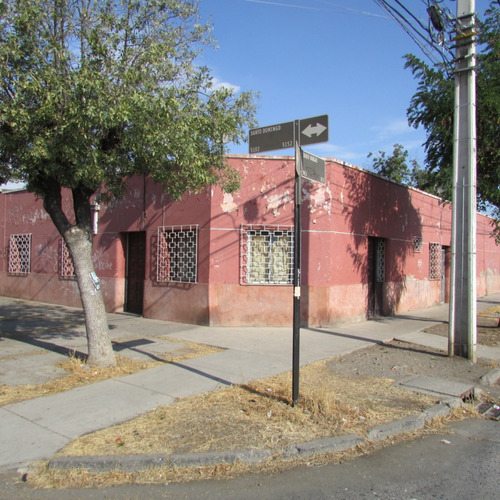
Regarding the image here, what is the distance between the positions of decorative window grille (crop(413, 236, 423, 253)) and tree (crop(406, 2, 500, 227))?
3948 mm

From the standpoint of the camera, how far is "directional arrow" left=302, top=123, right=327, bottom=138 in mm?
5032

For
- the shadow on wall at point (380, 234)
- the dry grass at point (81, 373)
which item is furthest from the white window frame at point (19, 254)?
the shadow on wall at point (380, 234)

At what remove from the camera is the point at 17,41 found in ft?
20.6

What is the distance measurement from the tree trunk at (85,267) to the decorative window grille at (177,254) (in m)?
4.39

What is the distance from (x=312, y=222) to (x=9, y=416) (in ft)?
25.5

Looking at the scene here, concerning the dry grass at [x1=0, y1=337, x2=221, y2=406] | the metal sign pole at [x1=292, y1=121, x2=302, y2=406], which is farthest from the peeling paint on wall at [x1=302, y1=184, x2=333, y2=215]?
the metal sign pole at [x1=292, y1=121, x2=302, y2=406]

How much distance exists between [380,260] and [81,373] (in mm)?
9671

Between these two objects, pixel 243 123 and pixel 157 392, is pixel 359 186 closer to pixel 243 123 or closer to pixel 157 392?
pixel 243 123

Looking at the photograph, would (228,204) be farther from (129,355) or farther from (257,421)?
(257,421)

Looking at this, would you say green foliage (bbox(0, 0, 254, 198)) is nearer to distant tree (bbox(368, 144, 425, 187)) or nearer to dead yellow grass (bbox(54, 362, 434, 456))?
dead yellow grass (bbox(54, 362, 434, 456))

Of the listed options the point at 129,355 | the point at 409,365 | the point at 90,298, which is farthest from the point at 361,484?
the point at 129,355

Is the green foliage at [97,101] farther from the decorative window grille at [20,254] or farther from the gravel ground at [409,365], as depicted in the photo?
the decorative window grille at [20,254]

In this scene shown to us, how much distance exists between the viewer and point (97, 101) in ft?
19.2

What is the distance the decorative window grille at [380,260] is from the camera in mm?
13594
